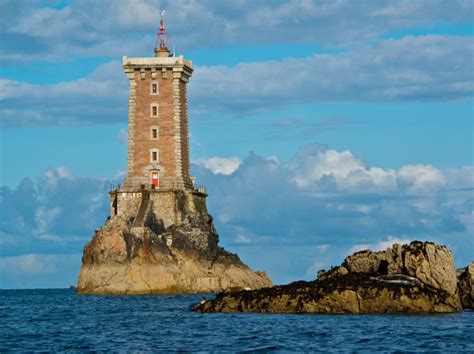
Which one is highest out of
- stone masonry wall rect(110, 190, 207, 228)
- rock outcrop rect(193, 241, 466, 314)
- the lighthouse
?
the lighthouse

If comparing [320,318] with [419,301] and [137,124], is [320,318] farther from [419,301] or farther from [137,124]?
[137,124]

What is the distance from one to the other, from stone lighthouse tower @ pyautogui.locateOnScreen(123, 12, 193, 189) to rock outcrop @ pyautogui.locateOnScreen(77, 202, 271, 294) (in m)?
4.28

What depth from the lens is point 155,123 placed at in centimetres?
10369

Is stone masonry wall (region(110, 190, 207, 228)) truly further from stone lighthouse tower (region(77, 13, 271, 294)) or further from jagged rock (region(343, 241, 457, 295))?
jagged rock (region(343, 241, 457, 295))

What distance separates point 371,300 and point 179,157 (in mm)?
43620

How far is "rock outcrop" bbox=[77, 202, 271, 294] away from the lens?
317 feet

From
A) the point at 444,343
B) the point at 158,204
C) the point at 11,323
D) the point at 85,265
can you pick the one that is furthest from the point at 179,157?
the point at 444,343

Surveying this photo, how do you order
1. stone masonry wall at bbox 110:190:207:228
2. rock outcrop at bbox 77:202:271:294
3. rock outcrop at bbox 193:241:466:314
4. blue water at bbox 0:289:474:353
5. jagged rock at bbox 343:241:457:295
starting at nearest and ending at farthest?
1. blue water at bbox 0:289:474:353
2. rock outcrop at bbox 193:241:466:314
3. jagged rock at bbox 343:241:457:295
4. rock outcrop at bbox 77:202:271:294
5. stone masonry wall at bbox 110:190:207:228

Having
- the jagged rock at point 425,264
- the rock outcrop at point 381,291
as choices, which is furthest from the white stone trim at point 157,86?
the jagged rock at point 425,264

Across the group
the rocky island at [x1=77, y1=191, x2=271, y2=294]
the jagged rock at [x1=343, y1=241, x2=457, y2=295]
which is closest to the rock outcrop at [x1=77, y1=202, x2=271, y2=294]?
→ the rocky island at [x1=77, y1=191, x2=271, y2=294]

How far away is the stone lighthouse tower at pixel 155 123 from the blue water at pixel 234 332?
33140mm

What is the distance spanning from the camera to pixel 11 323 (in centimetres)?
6675

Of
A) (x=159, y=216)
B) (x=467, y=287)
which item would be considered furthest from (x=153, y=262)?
(x=467, y=287)

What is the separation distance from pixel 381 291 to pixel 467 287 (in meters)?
8.29
